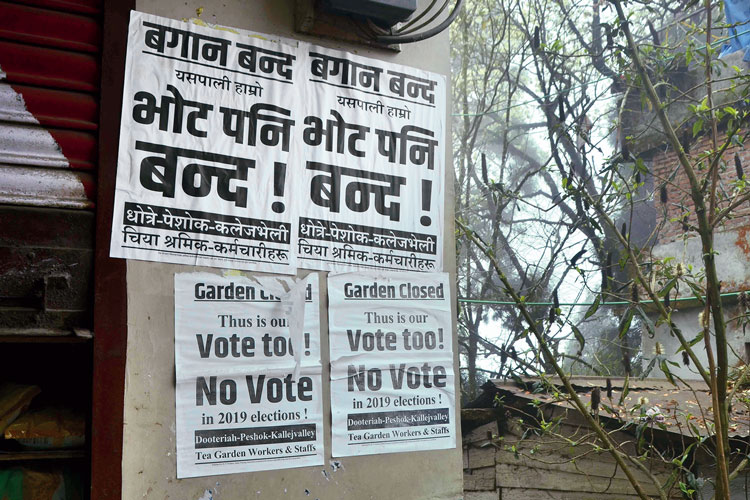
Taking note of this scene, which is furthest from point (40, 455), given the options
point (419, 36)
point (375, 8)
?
point (419, 36)

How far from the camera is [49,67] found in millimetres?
2891

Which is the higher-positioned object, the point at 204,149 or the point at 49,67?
the point at 49,67

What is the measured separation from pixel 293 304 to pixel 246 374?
400 millimetres

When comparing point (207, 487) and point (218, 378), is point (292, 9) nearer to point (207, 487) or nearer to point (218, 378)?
point (218, 378)

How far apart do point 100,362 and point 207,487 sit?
0.71 meters

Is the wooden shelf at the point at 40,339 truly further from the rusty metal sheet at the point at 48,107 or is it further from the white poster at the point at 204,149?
the rusty metal sheet at the point at 48,107

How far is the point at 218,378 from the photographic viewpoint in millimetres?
3029

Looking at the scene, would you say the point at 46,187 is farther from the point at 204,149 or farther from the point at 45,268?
the point at 204,149

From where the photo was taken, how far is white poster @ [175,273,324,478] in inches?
117

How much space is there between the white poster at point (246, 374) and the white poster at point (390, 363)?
13 cm

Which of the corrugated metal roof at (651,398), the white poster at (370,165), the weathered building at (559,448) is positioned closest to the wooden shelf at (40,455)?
the white poster at (370,165)

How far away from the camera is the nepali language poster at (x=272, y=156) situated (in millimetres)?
3021

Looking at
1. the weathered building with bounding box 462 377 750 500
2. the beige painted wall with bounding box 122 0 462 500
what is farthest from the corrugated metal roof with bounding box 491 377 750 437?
the beige painted wall with bounding box 122 0 462 500

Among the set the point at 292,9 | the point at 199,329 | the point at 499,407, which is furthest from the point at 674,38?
the point at 199,329
